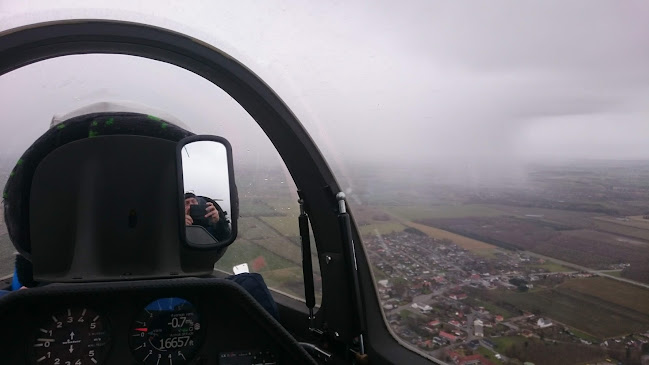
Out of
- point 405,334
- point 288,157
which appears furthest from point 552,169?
point 288,157

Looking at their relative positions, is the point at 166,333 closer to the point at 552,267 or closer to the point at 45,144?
the point at 45,144

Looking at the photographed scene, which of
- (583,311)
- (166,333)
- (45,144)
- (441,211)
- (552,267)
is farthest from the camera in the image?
(441,211)

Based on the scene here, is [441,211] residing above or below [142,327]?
above

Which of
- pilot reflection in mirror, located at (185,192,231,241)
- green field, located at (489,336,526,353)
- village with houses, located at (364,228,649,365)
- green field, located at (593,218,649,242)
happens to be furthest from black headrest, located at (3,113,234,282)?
green field, located at (593,218,649,242)

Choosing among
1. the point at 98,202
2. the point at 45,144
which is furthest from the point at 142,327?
the point at 45,144

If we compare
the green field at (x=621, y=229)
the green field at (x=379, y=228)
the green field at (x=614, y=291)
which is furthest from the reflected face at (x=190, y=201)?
the green field at (x=621, y=229)
